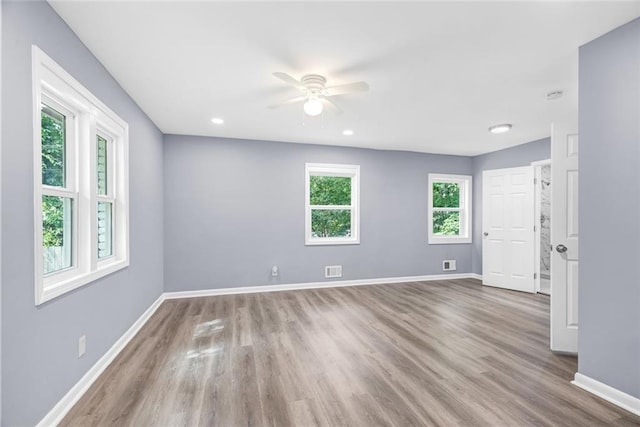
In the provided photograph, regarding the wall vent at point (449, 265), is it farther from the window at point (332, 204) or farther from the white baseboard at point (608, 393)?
the white baseboard at point (608, 393)

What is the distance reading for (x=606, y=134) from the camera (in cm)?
191

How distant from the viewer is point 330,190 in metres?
5.13

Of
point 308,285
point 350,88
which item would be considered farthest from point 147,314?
point 350,88

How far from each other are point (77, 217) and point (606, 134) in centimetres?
386

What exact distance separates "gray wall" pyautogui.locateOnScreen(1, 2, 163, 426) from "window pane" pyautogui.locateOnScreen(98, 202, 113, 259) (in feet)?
1.14

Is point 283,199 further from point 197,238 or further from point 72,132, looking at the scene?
point 72,132

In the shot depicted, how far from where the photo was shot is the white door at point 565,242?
8.07 ft

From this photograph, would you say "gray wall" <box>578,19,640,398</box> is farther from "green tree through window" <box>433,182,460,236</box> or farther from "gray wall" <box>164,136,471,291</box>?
"green tree through window" <box>433,182,460,236</box>

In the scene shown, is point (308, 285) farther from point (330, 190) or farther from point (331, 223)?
point (330, 190)

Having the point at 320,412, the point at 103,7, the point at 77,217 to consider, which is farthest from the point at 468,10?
the point at 77,217

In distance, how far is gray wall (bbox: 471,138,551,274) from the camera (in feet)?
14.9

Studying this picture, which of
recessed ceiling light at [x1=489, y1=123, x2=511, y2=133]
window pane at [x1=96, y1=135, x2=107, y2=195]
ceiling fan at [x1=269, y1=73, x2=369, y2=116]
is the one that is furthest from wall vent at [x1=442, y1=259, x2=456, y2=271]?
window pane at [x1=96, y1=135, x2=107, y2=195]

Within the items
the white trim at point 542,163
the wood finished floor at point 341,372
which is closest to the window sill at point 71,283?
the wood finished floor at point 341,372

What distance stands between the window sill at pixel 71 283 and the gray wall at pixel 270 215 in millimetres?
1857
